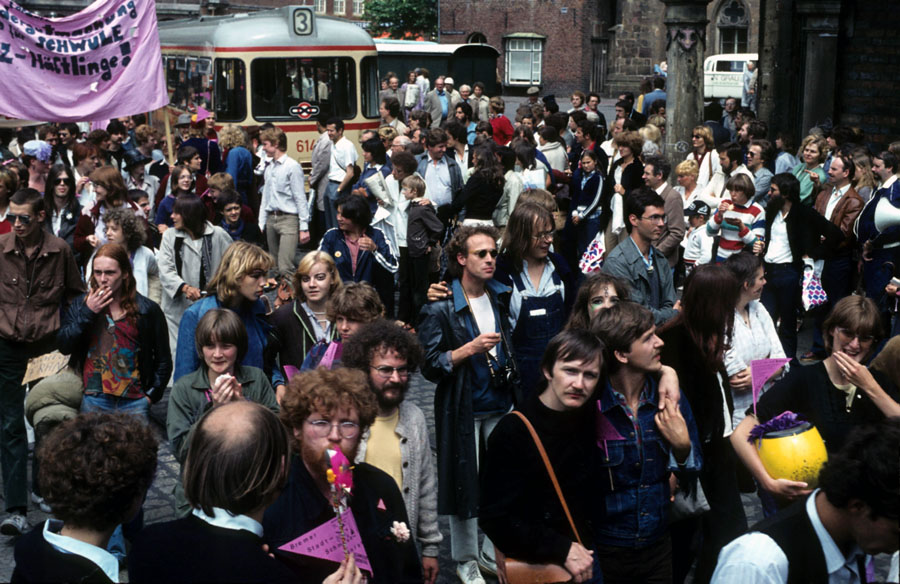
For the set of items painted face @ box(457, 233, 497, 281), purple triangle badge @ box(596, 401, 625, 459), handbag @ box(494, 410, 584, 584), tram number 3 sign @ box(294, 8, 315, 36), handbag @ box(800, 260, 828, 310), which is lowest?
handbag @ box(800, 260, 828, 310)

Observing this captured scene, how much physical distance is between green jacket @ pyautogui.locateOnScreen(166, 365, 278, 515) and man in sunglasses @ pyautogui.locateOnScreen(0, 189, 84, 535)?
163cm

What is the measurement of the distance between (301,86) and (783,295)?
10747mm

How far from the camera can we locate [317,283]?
6090 mm

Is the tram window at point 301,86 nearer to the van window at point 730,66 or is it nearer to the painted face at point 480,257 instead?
the painted face at point 480,257

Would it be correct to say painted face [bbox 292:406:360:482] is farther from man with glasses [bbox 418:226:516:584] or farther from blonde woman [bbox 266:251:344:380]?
blonde woman [bbox 266:251:344:380]

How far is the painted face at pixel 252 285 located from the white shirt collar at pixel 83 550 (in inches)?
115

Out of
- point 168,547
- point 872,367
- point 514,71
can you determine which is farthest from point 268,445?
point 514,71

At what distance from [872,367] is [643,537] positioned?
4.43 ft

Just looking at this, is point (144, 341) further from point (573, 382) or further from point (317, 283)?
point (573, 382)

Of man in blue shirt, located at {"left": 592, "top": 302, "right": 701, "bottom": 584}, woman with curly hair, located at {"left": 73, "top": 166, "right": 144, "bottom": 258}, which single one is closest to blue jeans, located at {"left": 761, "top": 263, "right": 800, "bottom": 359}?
man in blue shirt, located at {"left": 592, "top": 302, "right": 701, "bottom": 584}

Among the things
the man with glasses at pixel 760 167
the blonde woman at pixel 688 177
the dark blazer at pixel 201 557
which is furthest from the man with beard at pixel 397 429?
the man with glasses at pixel 760 167

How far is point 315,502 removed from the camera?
132 inches

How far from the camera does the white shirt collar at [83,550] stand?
2.98 meters

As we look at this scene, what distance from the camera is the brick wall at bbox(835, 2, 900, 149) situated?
17.1 m
